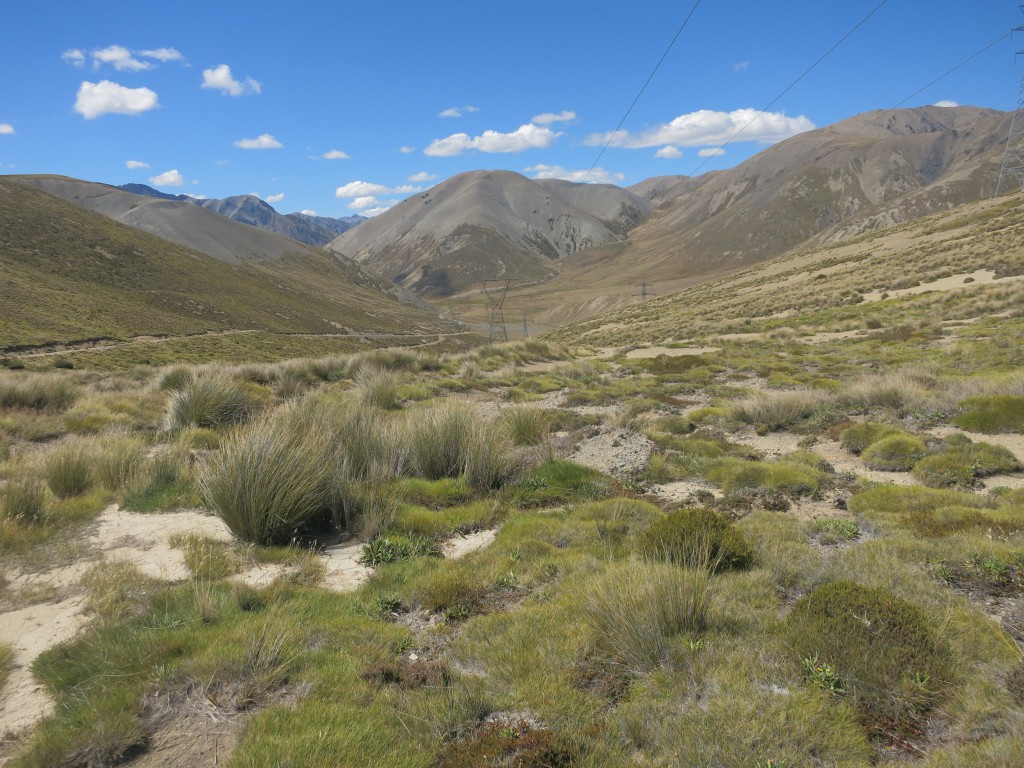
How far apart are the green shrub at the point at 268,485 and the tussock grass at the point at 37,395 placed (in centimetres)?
945

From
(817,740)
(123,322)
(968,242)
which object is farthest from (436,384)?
(123,322)

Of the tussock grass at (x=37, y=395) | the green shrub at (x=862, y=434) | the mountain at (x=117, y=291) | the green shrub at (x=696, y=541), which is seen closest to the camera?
the green shrub at (x=696, y=541)

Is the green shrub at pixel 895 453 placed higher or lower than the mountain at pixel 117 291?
lower

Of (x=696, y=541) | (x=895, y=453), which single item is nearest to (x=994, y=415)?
(x=895, y=453)

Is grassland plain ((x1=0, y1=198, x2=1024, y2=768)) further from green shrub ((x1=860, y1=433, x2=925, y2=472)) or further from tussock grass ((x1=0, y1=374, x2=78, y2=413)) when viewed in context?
tussock grass ((x1=0, y1=374, x2=78, y2=413))

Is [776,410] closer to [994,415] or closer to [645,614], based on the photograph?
[994,415]

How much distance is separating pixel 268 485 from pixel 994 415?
12.2 metres

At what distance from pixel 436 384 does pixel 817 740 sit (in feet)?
50.0

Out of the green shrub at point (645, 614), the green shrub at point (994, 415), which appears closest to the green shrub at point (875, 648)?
Result: the green shrub at point (645, 614)

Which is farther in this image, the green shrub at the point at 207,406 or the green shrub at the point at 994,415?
the green shrub at the point at 207,406

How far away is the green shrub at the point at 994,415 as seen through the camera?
9.64 metres

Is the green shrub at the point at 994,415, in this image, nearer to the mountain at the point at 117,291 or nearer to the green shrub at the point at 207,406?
the green shrub at the point at 207,406

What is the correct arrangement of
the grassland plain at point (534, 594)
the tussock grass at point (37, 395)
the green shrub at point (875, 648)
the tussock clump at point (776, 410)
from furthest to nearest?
1. the tussock grass at point (37, 395)
2. the tussock clump at point (776, 410)
3. the green shrub at point (875, 648)
4. the grassland plain at point (534, 594)

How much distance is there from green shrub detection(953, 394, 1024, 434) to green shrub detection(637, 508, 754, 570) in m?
7.27
